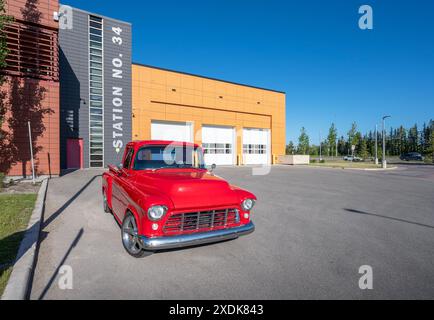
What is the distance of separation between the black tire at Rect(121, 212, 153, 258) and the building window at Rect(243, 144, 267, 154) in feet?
95.6

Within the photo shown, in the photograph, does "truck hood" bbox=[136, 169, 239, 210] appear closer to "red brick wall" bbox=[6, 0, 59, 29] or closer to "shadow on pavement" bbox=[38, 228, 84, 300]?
"shadow on pavement" bbox=[38, 228, 84, 300]

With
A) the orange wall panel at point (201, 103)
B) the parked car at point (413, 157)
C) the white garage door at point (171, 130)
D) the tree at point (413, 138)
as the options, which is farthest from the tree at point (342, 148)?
the white garage door at point (171, 130)

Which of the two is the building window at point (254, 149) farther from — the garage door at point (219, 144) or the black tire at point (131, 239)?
the black tire at point (131, 239)

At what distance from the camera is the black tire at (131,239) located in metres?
3.79

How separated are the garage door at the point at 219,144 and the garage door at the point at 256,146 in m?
2.08

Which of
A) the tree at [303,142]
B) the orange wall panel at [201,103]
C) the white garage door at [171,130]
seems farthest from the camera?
the tree at [303,142]

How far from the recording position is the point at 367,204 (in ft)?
27.7

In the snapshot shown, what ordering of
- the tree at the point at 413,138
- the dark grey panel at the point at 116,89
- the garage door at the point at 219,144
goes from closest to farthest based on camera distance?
the dark grey panel at the point at 116,89 < the garage door at the point at 219,144 < the tree at the point at 413,138

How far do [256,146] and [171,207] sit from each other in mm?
31637

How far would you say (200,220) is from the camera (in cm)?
374

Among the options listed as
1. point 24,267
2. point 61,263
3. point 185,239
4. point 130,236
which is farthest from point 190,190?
point 24,267
